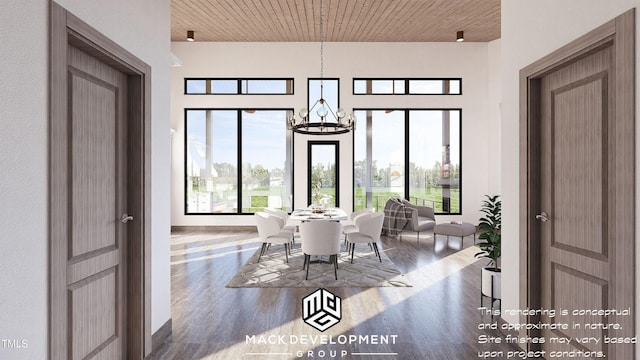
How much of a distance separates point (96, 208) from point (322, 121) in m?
3.53

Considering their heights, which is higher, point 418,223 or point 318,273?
point 418,223

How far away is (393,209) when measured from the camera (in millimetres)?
7324

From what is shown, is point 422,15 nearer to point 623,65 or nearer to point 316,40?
point 316,40

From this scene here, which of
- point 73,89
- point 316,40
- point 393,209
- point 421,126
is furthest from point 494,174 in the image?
point 73,89

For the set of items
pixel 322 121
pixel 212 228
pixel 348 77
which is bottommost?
pixel 212 228

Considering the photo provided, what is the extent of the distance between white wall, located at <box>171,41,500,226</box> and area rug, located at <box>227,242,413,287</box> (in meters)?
3.03

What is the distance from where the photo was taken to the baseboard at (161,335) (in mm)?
2633

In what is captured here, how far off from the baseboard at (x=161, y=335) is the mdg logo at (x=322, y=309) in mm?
1144

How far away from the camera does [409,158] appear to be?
838 cm

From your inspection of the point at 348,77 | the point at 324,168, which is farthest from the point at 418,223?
the point at 348,77

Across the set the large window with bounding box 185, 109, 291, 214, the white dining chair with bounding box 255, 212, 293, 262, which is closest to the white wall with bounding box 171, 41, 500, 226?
the large window with bounding box 185, 109, 291, 214

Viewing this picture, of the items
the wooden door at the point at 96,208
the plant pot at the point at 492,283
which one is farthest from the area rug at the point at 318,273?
the wooden door at the point at 96,208

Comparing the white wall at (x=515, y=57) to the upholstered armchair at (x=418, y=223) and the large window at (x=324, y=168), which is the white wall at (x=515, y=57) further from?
the large window at (x=324, y=168)

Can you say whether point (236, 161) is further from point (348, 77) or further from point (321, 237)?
point (321, 237)
